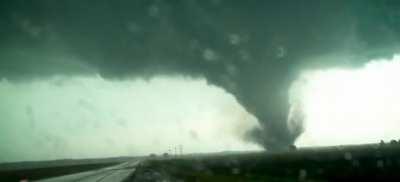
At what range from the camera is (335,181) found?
83312mm

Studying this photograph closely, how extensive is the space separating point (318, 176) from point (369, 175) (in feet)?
32.2

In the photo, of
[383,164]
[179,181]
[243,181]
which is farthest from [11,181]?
[383,164]

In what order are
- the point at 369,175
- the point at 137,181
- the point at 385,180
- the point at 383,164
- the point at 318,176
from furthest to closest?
the point at 383,164 < the point at 318,176 < the point at 369,175 < the point at 137,181 < the point at 385,180

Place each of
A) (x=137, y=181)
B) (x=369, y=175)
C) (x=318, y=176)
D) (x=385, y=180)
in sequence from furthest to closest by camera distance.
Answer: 1. (x=318, y=176)
2. (x=369, y=175)
3. (x=137, y=181)
4. (x=385, y=180)

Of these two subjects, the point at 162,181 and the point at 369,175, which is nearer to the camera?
the point at 162,181

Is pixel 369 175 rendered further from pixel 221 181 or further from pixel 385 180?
pixel 221 181

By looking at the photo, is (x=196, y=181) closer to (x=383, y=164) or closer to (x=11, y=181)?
(x=11, y=181)

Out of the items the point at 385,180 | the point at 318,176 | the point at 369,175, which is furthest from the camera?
the point at 318,176

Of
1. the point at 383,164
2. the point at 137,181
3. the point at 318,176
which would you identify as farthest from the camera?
the point at 383,164

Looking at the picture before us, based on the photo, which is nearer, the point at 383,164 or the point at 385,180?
the point at 385,180

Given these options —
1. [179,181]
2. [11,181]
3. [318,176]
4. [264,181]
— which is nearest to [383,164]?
[318,176]

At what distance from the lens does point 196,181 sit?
7888 centimetres

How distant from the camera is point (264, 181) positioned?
7756cm

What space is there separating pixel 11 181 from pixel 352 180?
57725 millimetres
